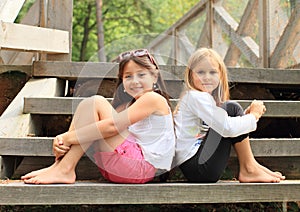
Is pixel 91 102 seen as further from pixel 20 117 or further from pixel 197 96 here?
pixel 20 117

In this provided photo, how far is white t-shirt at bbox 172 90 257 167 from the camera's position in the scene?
197 centimetres

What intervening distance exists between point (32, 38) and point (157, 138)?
1.23m

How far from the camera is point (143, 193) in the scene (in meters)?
1.81

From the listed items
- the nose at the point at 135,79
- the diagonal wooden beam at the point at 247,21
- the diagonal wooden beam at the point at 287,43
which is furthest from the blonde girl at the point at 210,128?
the diagonal wooden beam at the point at 247,21

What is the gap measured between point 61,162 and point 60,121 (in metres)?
0.76

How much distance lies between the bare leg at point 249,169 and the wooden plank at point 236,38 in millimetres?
1898

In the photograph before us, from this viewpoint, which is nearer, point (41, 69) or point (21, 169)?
point (21, 169)

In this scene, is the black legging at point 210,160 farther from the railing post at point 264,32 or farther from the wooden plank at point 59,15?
the railing post at point 264,32

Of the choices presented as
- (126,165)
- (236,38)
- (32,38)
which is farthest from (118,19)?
(126,165)

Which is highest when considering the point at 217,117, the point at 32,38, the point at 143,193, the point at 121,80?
the point at 32,38

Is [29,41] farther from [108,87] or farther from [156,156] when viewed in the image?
[156,156]

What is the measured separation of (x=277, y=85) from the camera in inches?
119

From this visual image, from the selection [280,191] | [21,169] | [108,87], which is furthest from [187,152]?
[108,87]

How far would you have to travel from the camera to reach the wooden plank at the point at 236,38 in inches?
157
